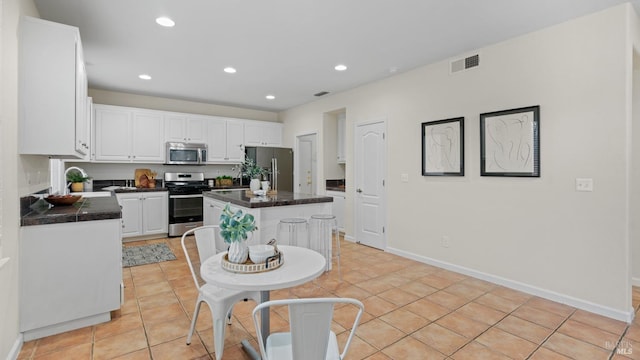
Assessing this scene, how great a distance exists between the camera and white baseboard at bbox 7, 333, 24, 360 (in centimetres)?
201

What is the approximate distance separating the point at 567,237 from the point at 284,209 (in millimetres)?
2776

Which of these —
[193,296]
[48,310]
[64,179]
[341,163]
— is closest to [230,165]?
[341,163]

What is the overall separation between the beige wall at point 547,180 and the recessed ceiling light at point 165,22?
2.93m

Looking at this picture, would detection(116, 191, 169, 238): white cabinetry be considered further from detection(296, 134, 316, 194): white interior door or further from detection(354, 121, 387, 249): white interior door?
detection(354, 121, 387, 249): white interior door

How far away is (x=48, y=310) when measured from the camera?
7.59 feet

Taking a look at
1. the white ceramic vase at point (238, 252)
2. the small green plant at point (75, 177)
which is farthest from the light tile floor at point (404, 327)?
the small green plant at point (75, 177)

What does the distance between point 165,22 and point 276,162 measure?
377 centimetres

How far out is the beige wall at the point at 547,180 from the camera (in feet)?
8.75

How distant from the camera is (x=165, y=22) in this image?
2.97 m

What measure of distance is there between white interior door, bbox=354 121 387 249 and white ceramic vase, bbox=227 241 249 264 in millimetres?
3243

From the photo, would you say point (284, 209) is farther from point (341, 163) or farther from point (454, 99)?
point (341, 163)

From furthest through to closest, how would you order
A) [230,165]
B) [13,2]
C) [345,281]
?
[230,165] < [345,281] < [13,2]

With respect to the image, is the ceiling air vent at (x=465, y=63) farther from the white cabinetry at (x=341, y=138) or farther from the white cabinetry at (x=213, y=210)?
the white cabinetry at (x=213, y=210)

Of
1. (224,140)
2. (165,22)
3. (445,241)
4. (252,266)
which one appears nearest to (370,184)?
(445,241)
